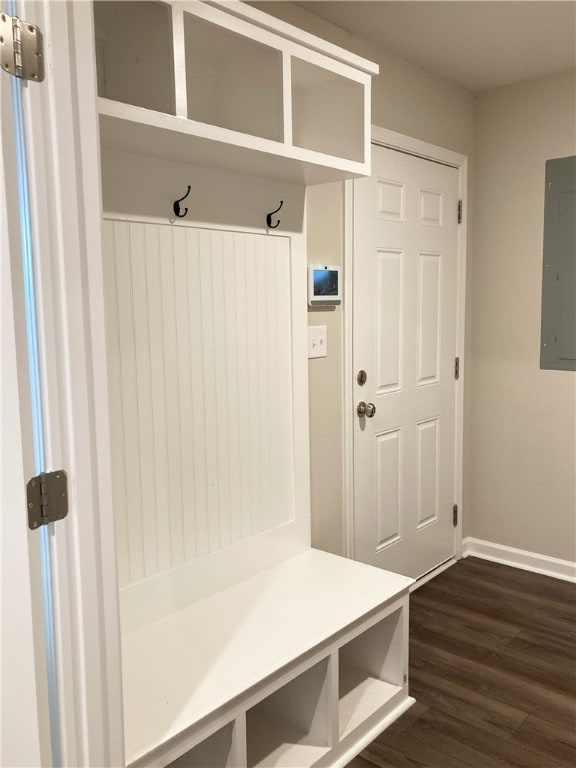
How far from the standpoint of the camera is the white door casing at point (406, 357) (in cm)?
280

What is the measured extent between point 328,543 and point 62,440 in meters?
1.74

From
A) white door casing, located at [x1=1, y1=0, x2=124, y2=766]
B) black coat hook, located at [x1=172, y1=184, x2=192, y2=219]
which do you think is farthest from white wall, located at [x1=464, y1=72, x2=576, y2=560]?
white door casing, located at [x1=1, y1=0, x2=124, y2=766]

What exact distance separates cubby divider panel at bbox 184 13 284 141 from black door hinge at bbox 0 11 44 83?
1.95 feet

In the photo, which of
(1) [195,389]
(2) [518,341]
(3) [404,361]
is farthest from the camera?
(2) [518,341]

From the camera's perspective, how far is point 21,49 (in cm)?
105

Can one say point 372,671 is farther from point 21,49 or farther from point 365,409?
point 21,49

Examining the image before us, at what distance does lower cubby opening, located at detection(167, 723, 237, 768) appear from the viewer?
1.64m

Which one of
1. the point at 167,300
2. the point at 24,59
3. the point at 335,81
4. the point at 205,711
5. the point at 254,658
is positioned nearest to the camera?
the point at 24,59

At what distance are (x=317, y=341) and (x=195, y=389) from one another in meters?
0.71

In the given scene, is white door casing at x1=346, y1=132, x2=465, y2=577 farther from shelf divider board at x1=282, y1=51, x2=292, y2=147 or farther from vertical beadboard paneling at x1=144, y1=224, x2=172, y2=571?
vertical beadboard paneling at x1=144, y1=224, x2=172, y2=571

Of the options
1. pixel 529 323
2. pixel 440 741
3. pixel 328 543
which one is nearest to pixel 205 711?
pixel 440 741

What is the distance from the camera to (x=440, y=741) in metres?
2.12

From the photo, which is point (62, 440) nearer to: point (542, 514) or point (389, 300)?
point (389, 300)

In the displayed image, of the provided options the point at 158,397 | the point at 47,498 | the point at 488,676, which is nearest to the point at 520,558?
the point at 488,676
